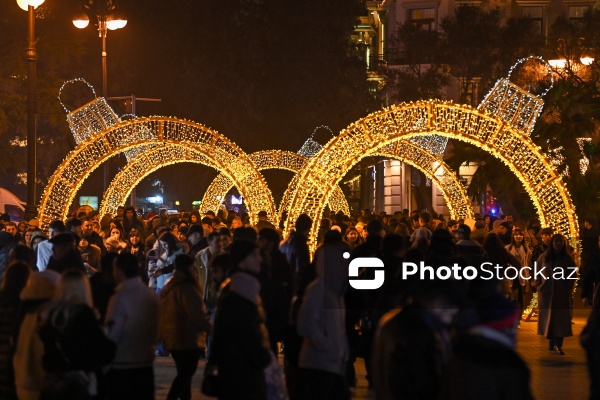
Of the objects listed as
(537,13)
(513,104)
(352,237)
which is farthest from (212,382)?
(537,13)

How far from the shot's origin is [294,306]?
467 inches

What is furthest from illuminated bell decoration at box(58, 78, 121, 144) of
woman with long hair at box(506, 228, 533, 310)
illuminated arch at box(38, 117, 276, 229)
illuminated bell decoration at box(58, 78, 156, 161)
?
woman with long hair at box(506, 228, 533, 310)

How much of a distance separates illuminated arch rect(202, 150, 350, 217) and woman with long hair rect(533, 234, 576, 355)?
19499mm

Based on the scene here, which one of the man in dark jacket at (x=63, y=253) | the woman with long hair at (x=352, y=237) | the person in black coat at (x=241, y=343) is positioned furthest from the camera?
the woman with long hair at (x=352, y=237)

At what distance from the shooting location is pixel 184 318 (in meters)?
12.3

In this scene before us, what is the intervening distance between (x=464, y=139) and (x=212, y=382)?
13661 mm

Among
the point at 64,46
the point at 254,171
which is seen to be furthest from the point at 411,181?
the point at 254,171

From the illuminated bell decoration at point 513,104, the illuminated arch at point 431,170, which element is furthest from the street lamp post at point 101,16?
the illuminated bell decoration at point 513,104

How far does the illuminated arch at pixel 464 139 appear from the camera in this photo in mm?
22547

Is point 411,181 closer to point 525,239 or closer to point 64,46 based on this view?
point 64,46

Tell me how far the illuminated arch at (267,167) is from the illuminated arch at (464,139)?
50.7 ft

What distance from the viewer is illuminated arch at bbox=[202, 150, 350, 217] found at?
3991 centimetres

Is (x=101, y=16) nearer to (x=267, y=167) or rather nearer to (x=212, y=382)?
(x=267, y=167)

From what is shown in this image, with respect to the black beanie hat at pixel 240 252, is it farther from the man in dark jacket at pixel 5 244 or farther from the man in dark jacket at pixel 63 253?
the man in dark jacket at pixel 5 244
